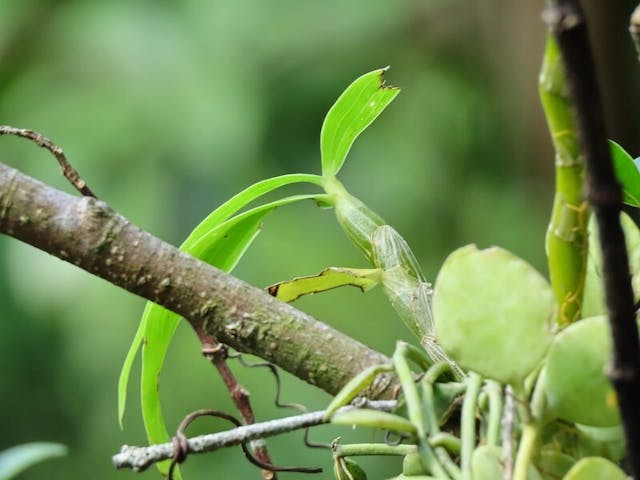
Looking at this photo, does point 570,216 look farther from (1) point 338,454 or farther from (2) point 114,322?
(2) point 114,322

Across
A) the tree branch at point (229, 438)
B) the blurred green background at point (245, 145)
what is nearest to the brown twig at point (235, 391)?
the tree branch at point (229, 438)

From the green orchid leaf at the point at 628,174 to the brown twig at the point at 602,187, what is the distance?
0.70 ft

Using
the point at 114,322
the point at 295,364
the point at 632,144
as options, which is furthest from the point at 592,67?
the point at 632,144

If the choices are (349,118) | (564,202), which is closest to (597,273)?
(564,202)

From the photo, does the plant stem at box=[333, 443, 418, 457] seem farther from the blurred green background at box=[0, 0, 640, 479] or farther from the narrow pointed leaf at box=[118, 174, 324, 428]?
the blurred green background at box=[0, 0, 640, 479]

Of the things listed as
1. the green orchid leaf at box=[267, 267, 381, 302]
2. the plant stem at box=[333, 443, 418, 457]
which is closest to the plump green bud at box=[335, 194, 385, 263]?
the green orchid leaf at box=[267, 267, 381, 302]

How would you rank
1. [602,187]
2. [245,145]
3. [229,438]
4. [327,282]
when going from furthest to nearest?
[245,145], [327,282], [229,438], [602,187]

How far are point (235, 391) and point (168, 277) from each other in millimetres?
117

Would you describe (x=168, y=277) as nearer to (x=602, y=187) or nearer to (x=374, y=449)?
(x=374, y=449)

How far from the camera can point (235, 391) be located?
51 centimetres

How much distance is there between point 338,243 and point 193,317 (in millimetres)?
1578

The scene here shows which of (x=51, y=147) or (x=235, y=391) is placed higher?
(x=51, y=147)

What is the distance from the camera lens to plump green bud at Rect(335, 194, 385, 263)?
455 mm

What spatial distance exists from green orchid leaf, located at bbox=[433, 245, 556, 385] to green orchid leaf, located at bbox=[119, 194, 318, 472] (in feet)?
0.61
